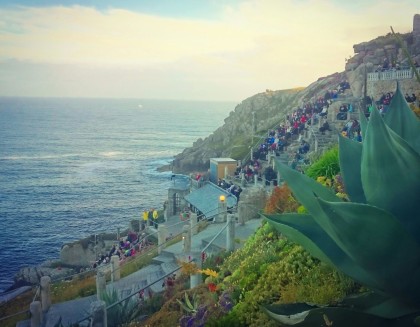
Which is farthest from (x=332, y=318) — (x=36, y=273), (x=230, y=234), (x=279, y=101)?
(x=279, y=101)

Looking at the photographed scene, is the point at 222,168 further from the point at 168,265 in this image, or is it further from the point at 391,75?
the point at 168,265

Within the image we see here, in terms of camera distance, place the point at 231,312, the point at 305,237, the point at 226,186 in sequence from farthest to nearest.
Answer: the point at 226,186 → the point at 231,312 → the point at 305,237

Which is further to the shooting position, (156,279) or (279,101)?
(279,101)

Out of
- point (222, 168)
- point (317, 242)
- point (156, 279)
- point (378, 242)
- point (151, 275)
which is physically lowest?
point (151, 275)

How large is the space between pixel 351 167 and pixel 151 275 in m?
12.2

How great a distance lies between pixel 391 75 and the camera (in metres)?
27.7

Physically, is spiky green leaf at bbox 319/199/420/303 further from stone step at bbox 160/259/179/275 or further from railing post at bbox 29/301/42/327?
stone step at bbox 160/259/179/275

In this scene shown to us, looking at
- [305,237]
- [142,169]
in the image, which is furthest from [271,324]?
[142,169]

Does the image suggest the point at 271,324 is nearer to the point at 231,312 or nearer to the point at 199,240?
the point at 231,312

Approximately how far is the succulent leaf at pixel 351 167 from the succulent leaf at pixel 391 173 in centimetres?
53

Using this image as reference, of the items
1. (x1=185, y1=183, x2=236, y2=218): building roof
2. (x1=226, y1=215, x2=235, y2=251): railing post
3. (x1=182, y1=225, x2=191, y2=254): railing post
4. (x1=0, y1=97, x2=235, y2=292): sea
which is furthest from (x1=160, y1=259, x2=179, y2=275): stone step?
(x1=0, y1=97, x2=235, y2=292): sea

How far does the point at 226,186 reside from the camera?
24.8 meters

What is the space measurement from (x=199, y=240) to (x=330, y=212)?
13.9 meters

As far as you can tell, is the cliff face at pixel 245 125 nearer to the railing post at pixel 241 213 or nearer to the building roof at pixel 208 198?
the building roof at pixel 208 198
